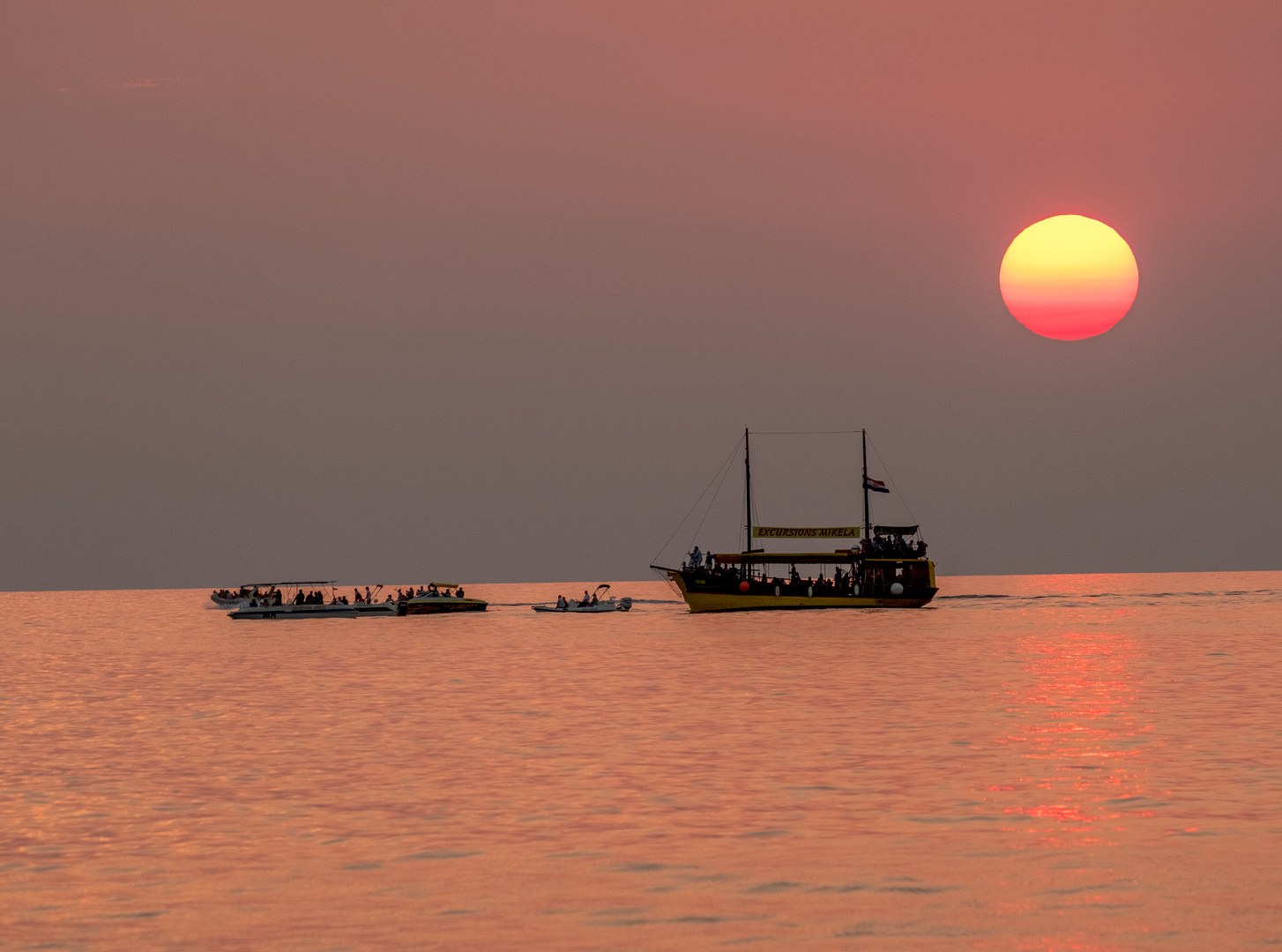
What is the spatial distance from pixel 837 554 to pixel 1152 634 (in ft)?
142

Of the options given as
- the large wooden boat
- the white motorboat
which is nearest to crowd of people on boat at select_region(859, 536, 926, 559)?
the large wooden boat

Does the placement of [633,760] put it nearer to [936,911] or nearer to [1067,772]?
[1067,772]

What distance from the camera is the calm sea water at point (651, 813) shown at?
15977 mm

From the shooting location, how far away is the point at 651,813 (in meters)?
23.6

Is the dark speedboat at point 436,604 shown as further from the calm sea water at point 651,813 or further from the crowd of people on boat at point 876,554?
the calm sea water at point 651,813

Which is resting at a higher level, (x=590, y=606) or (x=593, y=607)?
(x=590, y=606)

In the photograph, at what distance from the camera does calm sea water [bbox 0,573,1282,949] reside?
15977mm

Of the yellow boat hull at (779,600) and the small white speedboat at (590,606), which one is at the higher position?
the yellow boat hull at (779,600)

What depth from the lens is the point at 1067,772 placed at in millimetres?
27812

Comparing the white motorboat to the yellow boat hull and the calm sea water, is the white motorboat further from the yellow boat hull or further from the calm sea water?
the calm sea water

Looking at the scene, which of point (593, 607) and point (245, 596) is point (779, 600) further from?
point (245, 596)

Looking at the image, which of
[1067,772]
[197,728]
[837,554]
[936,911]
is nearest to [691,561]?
[837,554]

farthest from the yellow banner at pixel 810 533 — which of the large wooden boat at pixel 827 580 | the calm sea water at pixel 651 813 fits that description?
the calm sea water at pixel 651 813

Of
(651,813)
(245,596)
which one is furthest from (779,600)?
(651,813)
